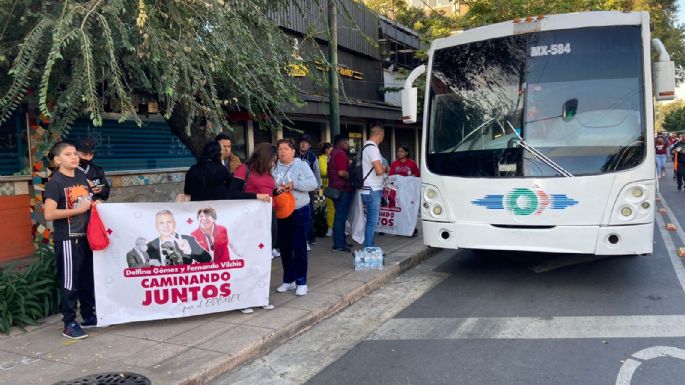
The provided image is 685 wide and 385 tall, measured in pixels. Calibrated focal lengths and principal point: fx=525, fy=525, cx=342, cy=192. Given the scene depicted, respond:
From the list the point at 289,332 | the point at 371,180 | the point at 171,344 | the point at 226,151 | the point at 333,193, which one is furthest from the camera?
the point at 333,193

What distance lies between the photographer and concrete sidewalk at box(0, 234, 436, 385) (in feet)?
12.8

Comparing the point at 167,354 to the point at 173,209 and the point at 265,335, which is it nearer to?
the point at 265,335

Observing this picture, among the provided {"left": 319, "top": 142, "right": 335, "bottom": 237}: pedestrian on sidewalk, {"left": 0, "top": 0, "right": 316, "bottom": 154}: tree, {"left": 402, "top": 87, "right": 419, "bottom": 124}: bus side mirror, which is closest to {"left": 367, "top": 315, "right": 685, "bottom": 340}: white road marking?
{"left": 0, "top": 0, "right": 316, "bottom": 154}: tree

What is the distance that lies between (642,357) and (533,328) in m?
0.95

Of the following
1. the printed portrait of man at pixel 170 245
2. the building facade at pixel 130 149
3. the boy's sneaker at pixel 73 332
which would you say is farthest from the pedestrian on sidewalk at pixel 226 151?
the boy's sneaker at pixel 73 332

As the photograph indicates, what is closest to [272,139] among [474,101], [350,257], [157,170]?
[157,170]

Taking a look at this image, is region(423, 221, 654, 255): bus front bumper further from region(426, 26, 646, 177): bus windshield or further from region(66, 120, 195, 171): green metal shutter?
region(66, 120, 195, 171): green metal shutter

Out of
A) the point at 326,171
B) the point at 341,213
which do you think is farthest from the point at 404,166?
the point at 341,213

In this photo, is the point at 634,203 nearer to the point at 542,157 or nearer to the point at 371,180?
the point at 542,157

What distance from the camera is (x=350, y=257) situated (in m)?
7.79

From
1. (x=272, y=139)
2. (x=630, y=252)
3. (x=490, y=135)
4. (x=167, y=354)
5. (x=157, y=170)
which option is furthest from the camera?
(x=272, y=139)

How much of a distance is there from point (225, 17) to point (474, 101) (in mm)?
3097

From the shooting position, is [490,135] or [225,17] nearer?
[225,17]

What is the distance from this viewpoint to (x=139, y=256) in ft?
15.9
